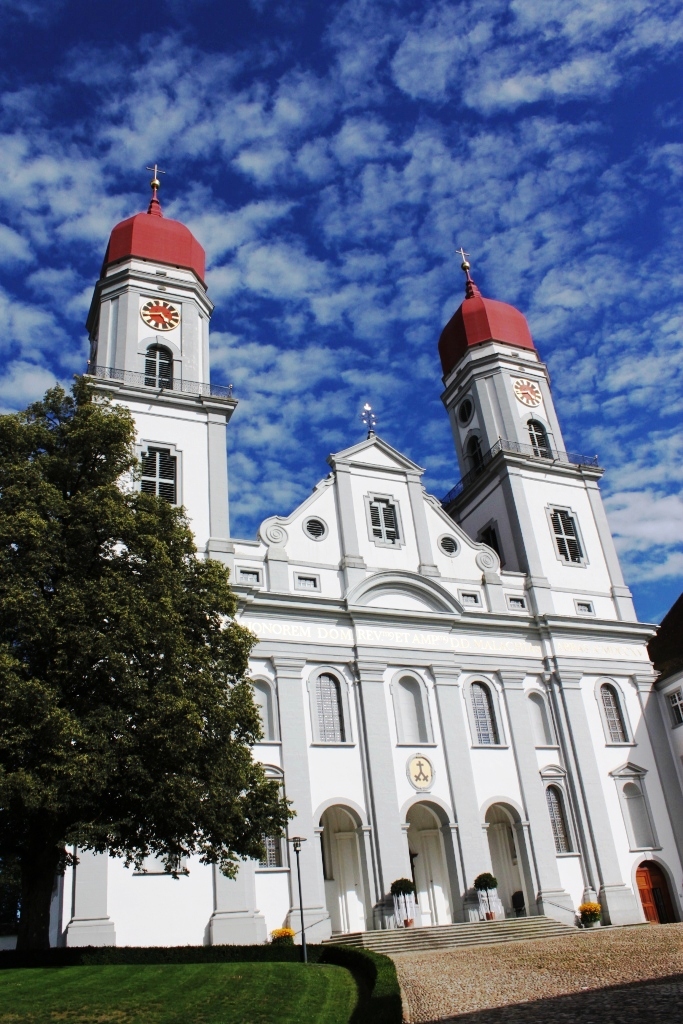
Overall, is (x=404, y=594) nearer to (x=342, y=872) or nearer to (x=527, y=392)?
(x=342, y=872)

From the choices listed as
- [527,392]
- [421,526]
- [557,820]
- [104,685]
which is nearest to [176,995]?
[104,685]

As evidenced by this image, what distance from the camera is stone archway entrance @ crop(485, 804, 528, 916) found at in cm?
2950

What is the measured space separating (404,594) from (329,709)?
17.2 feet

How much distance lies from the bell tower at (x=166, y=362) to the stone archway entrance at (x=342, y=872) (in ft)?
30.2

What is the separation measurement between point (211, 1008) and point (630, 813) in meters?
22.2

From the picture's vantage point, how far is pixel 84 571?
18109mm

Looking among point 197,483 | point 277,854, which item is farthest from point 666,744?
point 197,483

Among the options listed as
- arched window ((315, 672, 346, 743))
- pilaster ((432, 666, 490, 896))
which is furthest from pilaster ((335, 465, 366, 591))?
pilaster ((432, 666, 490, 896))

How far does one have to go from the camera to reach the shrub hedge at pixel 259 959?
1238 centimetres

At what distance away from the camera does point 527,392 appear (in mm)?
40062

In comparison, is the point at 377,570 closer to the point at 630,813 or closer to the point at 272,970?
the point at 630,813

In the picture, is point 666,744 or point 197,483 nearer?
point 197,483

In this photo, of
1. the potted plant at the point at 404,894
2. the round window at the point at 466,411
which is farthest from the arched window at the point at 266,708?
the round window at the point at 466,411

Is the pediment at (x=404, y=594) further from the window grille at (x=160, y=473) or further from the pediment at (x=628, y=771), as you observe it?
the pediment at (x=628, y=771)
